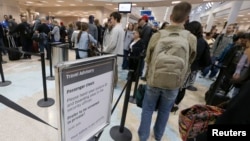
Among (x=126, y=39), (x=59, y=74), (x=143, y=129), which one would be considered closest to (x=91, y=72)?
(x=59, y=74)

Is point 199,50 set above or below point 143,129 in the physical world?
above

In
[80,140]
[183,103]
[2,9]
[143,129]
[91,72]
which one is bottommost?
[183,103]

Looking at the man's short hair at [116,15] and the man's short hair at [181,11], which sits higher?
the man's short hair at [116,15]

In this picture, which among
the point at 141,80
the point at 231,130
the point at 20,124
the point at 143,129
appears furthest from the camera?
the point at 141,80

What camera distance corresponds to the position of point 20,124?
2109 millimetres

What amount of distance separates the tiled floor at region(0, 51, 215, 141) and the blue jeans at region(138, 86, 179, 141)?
332mm

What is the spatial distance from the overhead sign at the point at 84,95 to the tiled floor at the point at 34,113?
949 mm

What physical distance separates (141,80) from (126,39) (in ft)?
4.35

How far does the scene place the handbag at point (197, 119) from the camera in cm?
113

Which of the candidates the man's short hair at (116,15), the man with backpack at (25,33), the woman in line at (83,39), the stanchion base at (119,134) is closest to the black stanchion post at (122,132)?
the stanchion base at (119,134)

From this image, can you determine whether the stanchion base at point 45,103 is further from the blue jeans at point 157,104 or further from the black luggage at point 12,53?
the black luggage at point 12,53

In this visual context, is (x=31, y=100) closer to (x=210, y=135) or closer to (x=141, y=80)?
(x=141, y=80)

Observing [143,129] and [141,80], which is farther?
[141,80]

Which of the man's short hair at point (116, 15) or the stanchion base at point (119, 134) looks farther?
the man's short hair at point (116, 15)
